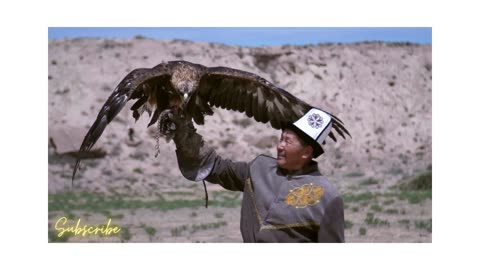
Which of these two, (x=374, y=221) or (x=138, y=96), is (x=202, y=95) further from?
(x=374, y=221)

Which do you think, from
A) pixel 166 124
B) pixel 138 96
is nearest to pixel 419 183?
pixel 166 124

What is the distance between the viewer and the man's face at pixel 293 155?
714 centimetres

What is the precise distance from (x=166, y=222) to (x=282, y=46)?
8.96 feet

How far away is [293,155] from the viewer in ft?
23.5

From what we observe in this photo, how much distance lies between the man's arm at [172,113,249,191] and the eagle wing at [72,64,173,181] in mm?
423

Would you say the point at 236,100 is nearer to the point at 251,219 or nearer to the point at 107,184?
the point at 251,219

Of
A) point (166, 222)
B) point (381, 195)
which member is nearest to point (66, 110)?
point (166, 222)

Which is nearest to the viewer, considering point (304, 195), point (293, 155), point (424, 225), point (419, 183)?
point (304, 195)

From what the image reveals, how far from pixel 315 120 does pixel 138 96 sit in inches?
69.3

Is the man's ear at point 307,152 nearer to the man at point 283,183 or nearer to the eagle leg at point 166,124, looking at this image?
the man at point 283,183

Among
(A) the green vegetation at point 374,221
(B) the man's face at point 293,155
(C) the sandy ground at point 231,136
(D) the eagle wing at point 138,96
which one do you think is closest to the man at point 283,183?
(B) the man's face at point 293,155

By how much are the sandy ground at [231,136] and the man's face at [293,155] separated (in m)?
1.33

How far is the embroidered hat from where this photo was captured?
716 centimetres

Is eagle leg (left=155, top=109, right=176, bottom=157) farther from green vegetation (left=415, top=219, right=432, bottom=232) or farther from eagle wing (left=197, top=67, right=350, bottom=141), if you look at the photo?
green vegetation (left=415, top=219, right=432, bottom=232)
